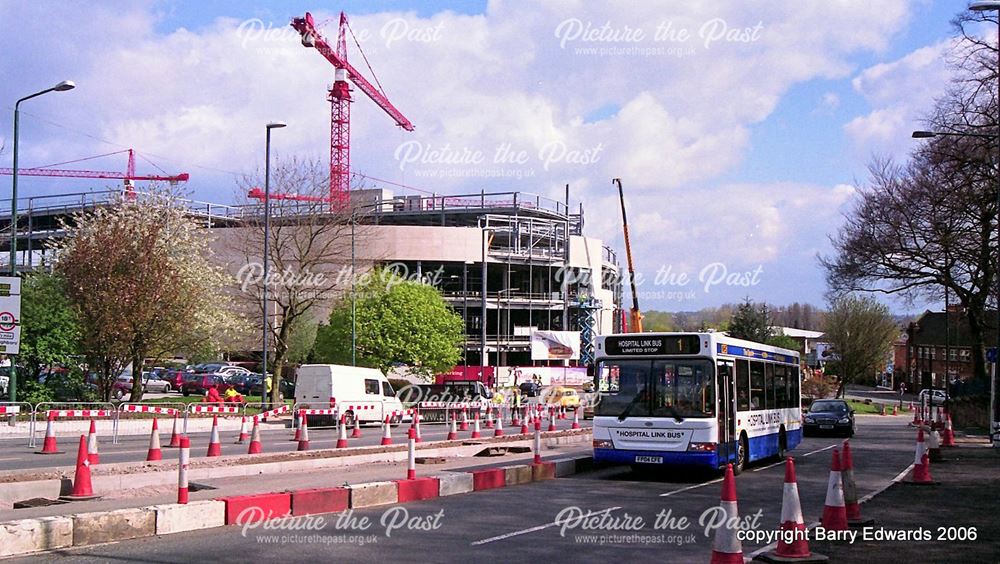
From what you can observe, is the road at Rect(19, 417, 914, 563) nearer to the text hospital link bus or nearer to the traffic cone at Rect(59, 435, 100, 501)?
the text hospital link bus

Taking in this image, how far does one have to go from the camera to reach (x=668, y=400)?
17.2 meters

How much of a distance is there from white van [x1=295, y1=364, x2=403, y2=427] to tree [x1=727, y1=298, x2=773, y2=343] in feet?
152

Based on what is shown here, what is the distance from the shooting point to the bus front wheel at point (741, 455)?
18.5 m

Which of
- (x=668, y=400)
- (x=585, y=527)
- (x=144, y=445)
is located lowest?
(x=585, y=527)

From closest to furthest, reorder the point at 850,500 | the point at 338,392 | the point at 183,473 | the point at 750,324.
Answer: the point at 183,473
the point at 850,500
the point at 338,392
the point at 750,324

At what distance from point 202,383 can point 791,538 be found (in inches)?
1929

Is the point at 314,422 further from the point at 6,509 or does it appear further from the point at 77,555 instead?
the point at 77,555

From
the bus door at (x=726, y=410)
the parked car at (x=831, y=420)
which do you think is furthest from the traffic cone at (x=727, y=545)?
the parked car at (x=831, y=420)

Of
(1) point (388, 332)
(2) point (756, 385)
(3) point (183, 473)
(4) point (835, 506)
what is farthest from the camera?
(1) point (388, 332)

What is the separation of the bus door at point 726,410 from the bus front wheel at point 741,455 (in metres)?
0.43

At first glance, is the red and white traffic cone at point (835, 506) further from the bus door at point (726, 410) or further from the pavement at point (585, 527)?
the bus door at point (726, 410)

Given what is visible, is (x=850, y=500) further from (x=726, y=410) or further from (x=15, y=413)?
(x=15, y=413)

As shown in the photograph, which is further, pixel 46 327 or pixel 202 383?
pixel 202 383

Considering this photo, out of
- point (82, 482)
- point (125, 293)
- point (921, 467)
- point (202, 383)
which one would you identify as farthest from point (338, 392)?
point (921, 467)
